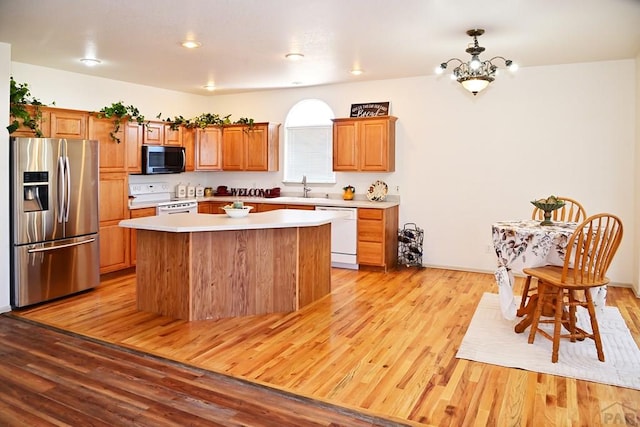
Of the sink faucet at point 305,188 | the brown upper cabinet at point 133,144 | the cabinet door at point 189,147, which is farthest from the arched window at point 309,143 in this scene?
the brown upper cabinet at point 133,144

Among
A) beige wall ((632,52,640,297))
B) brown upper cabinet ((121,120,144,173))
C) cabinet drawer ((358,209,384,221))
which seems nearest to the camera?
beige wall ((632,52,640,297))

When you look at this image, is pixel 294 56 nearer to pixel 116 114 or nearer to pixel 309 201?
pixel 309 201

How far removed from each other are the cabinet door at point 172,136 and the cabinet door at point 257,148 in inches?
39.5

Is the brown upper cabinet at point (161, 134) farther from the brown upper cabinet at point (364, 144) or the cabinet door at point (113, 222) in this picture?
the brown upper cabinet at point (364, 144)

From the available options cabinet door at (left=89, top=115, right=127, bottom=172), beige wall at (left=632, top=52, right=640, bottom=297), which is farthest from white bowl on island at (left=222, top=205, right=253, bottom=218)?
beige wall at (left=632, top=52, right=640, bottom=297)

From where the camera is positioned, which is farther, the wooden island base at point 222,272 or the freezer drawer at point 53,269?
the freezer drawer at point 53,269

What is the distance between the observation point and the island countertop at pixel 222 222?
12.8 feet

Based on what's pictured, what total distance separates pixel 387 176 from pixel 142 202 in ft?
11.1

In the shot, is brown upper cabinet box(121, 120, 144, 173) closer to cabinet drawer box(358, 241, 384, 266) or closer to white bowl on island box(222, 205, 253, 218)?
white bowl on island box(222, 205, 253, 218)

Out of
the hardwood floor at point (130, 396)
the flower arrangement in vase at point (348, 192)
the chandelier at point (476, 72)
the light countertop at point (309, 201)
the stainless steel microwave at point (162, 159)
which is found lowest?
the hardwood floor at point (130, 396)

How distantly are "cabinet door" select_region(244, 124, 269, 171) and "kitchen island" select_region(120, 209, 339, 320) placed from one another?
285cm

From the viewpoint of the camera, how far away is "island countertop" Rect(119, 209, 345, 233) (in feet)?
12.8

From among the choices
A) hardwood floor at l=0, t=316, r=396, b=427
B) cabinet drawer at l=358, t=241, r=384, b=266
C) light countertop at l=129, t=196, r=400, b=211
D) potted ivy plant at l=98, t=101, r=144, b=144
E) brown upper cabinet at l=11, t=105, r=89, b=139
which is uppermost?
potted ivy plant at l=98, t=101, r=144, b=144

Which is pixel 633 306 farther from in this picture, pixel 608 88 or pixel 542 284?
pixel 608 88
